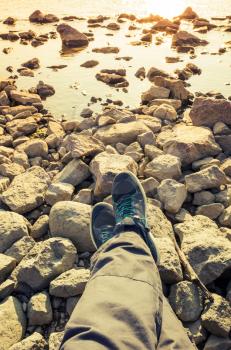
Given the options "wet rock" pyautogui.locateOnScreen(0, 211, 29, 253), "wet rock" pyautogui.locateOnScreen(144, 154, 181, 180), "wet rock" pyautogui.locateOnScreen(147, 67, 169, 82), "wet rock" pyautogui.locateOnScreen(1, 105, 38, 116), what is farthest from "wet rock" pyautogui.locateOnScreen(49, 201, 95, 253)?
"wet rock" pyautogui.locateOnScreen(147, 67, 169, 82)

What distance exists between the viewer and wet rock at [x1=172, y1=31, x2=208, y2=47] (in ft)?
34.7

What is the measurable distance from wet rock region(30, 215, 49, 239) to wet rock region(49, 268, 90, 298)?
2.74 ft

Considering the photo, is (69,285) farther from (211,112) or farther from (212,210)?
(211,112)

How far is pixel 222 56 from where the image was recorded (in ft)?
31.0

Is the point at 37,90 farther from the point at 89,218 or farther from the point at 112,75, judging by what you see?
the point at 89,218

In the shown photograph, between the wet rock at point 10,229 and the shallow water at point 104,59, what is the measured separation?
126 inches

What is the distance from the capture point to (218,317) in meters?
2.75

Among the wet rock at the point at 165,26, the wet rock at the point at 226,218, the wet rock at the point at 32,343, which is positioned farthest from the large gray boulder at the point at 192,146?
the wet rock at the point at 165,26

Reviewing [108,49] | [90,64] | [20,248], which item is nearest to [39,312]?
[20,248]

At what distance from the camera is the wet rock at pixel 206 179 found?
14.0ft

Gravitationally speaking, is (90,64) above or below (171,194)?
above

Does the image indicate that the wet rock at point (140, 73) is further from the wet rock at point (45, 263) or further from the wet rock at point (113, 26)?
the wet rock at point (45, 263)

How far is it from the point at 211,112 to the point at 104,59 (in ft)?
14.7

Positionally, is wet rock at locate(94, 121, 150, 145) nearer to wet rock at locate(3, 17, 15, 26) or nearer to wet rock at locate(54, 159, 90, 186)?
wet rock at locate(54, 159, 90, 186)
